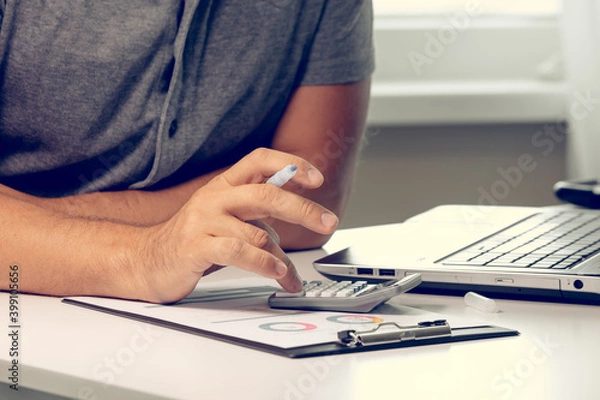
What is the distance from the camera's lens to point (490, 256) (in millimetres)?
845

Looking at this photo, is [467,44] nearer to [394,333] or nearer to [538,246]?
[538,246]

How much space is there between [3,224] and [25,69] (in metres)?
0.23

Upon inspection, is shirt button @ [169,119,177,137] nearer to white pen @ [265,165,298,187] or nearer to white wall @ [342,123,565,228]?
white pen @ [265,165,298,187]

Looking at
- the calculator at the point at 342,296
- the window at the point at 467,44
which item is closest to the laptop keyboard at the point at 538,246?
the calculator at the point at 342,296

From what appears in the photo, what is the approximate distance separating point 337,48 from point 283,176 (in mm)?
511

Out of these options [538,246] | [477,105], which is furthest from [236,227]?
[477,105]

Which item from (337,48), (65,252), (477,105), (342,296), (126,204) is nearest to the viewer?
(342,296)

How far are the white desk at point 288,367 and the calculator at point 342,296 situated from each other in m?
0.08

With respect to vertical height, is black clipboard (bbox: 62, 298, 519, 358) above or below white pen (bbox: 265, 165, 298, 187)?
below

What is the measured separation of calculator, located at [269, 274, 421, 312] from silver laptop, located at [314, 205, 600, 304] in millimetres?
71

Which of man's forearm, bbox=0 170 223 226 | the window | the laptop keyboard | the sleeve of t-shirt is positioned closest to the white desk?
the laptop keyboard

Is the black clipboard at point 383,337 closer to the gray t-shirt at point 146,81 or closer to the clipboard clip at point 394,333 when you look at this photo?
the clipboard clip at point 394,333

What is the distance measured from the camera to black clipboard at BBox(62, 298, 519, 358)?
60 centimetres

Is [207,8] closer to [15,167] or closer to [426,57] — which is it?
[15,167]
